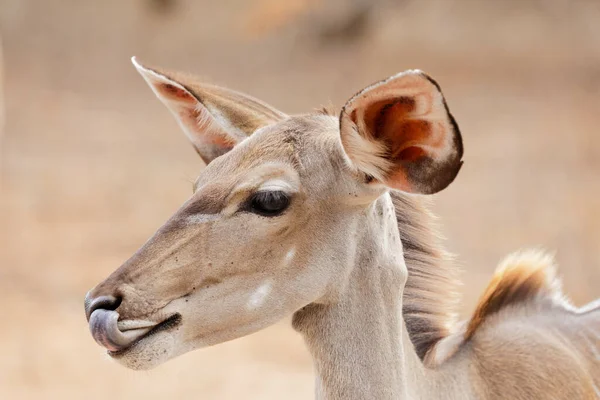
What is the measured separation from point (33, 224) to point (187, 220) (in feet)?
23.1

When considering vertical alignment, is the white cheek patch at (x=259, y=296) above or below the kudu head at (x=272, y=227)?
below

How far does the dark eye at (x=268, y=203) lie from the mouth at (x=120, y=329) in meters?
0.30

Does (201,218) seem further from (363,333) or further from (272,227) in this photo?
(363,333)

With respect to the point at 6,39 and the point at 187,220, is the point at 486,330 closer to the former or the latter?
the point at 187,220

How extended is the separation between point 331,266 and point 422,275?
0.50 m

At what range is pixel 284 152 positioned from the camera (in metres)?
2.24

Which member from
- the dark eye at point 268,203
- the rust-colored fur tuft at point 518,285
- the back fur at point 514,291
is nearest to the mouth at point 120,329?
the dark eye at point 268,203

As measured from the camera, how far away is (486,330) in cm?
262

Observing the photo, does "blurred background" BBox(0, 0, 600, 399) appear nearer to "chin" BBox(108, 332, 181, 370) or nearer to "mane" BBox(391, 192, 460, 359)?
"mane" BBox(391, 192, 460, 359)

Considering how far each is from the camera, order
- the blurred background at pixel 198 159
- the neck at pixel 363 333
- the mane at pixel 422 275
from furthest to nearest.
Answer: the blurred background at pixel 198 159
the mane at pixel 422 275
the neck at pixel 363 333

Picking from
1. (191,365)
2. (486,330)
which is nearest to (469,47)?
(191,365)

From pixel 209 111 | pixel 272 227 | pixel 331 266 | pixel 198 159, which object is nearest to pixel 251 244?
pixel 272 227

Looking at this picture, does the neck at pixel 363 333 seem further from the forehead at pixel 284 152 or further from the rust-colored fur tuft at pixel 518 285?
the rust-colored fur tuft at pixel 518 285

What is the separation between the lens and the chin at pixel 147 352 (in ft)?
6.82
